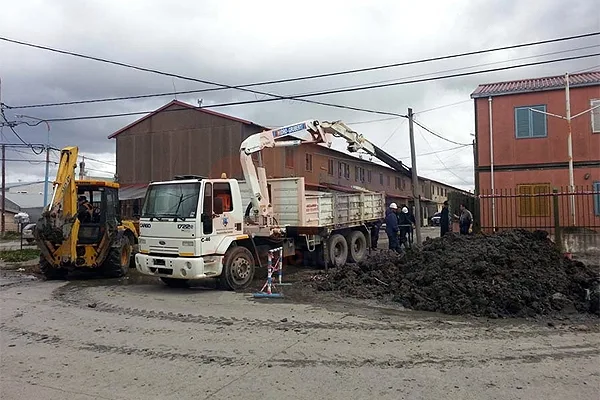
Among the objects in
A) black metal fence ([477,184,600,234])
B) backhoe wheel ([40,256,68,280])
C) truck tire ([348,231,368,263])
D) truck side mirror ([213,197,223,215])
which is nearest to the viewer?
truck side mirror ([213,197,223,215])

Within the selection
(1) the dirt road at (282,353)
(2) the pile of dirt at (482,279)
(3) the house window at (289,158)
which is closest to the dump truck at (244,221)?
(1) the dirt road at (282,353)

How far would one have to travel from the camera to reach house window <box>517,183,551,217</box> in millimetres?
18891

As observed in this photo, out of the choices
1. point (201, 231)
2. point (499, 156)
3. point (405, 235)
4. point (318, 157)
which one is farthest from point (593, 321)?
point (318, 157)

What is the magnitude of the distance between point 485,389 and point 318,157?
33005 mm

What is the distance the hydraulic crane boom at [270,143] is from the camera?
12938mm

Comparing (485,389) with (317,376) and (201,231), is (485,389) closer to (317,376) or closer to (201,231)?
(317,376)

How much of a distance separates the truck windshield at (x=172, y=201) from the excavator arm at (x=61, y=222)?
8.10ft

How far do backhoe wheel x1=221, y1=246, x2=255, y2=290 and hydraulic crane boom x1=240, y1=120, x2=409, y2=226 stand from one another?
1.44 metres

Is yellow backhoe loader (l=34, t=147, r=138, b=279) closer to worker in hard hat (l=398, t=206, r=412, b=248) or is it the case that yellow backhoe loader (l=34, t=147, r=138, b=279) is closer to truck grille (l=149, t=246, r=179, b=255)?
truck grille (l=149, t=246, r=179, b=255)

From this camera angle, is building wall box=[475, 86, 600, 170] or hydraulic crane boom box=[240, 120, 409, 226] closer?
hydraulic crane boom box=[240, 120, 409, 226]

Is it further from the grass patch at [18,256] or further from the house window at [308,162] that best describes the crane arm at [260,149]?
the house window at [308,162]

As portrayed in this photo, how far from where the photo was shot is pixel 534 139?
798 inches

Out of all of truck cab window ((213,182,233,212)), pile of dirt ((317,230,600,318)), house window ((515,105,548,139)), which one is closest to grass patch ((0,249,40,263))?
truck cab window ((213,182,233,212))

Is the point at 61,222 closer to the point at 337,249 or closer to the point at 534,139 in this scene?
the point at 337,249
